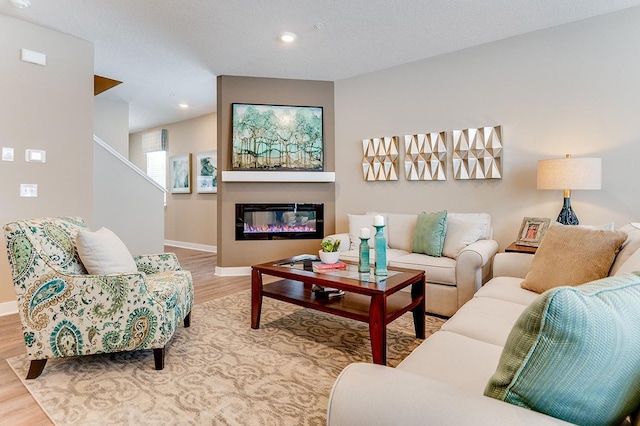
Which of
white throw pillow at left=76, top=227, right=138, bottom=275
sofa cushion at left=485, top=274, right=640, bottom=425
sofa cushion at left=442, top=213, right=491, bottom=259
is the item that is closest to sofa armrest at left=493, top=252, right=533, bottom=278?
sofa cushion at left=442, top=213, right=491, bottom=259

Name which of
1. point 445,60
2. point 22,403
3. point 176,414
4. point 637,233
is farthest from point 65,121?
point 637,233

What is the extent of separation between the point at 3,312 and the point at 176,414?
254 centimetres

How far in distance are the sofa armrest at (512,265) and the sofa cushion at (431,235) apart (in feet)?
2.20

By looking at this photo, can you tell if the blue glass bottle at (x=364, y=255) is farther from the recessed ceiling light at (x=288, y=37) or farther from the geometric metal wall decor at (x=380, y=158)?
the recessed ceiling light at (x=288, y=37)

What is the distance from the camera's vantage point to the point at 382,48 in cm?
371

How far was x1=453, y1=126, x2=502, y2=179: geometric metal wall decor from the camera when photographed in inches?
140

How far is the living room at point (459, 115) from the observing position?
304cm

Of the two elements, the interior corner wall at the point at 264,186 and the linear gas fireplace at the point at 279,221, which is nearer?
the interior corner wall at the point at 264,186

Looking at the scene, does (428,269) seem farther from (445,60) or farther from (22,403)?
(22,403)

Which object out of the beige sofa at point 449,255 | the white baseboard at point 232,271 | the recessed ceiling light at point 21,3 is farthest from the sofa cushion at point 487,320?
the recessed ceiling light at point 21,3

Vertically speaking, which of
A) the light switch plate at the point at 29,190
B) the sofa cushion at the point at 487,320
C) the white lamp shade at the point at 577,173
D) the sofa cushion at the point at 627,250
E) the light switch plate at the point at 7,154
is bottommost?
the sofa cushion at the point at 487,320

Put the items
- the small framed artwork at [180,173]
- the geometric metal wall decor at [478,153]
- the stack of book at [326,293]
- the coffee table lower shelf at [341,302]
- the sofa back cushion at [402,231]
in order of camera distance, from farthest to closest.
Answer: the small framed artwork at [180,173]
the sofa back cushion at [402,231]
the geometric metal wall decor at [478,153]
the stack of book at [326,293]
the coffee table lower shelf at [341,302]

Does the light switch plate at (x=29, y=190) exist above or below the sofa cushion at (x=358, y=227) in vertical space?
above

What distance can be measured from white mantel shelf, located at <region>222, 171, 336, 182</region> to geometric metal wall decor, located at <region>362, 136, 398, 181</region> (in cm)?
52
